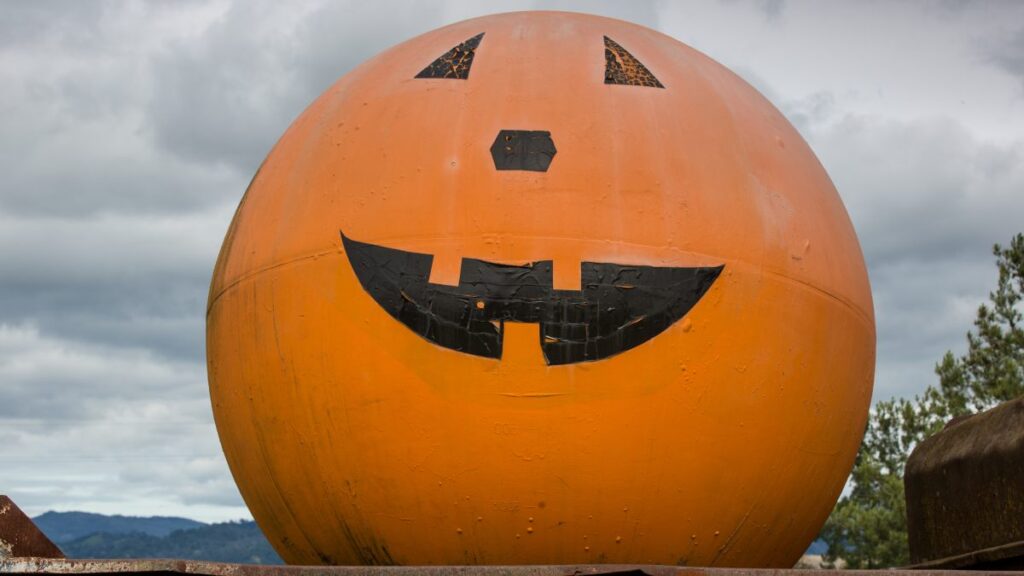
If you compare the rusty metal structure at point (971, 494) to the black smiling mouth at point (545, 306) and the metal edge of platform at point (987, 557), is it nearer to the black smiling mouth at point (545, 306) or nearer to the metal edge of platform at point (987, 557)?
the metal edge of platform at point (987, 557)

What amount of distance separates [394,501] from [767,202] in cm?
253

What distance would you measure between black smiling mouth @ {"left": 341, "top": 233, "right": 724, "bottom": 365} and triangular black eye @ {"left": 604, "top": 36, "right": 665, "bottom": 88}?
4.03 ft

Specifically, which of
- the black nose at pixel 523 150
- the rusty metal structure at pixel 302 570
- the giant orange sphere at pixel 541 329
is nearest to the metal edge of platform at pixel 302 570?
the rusty metal structure at pixel 302 570

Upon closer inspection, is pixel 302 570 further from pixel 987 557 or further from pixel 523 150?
pixel 987 557

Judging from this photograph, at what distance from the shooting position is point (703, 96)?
6.73m

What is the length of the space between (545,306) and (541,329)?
0.37 feet

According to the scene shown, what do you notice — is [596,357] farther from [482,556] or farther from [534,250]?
[482,556]

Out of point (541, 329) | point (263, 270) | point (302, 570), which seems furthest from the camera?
point (263, 270)

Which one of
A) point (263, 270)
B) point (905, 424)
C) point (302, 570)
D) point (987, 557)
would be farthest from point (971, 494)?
point (905, 424)

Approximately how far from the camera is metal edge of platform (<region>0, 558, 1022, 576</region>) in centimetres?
477

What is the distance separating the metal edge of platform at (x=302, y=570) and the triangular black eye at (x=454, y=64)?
2.87m

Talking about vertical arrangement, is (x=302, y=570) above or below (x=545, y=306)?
below

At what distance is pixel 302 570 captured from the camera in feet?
16.2

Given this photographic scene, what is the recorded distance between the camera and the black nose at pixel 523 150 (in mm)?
6047
